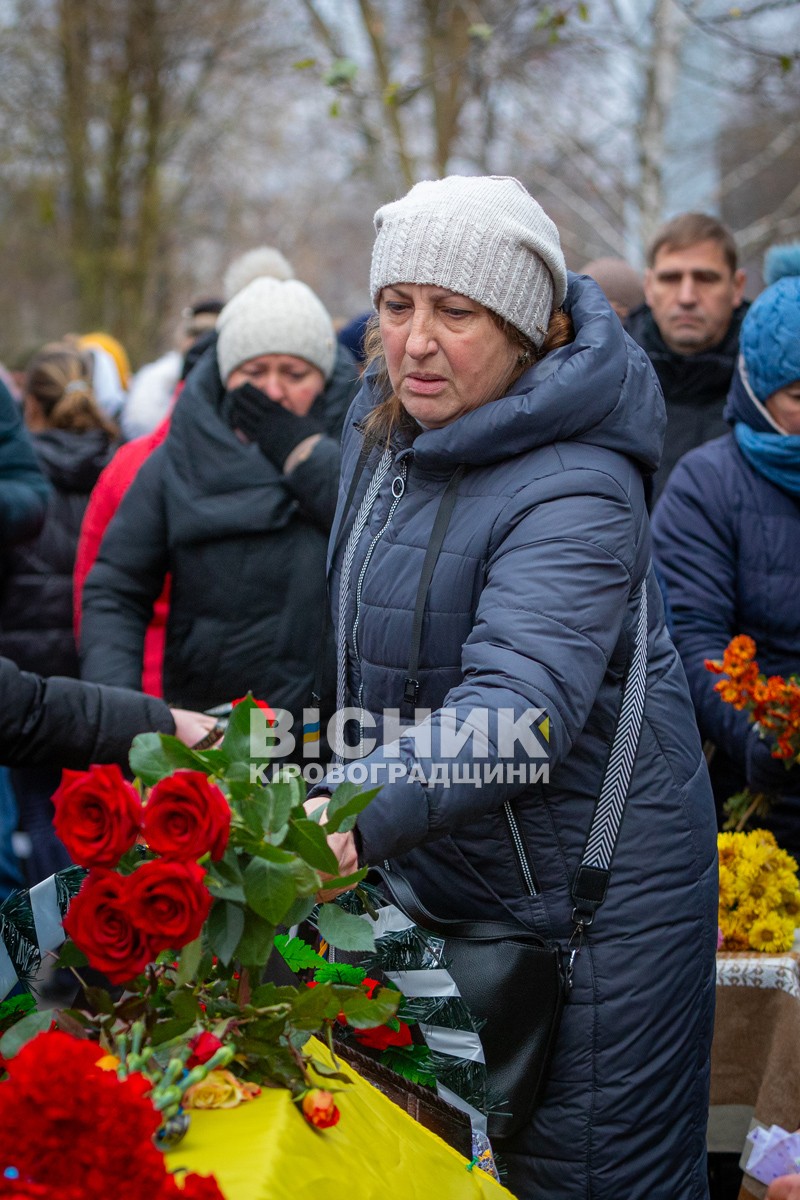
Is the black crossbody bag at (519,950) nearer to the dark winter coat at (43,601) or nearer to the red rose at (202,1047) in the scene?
the red rose at (202,1047)

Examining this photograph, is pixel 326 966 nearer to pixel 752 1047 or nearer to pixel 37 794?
pixel 752 1047

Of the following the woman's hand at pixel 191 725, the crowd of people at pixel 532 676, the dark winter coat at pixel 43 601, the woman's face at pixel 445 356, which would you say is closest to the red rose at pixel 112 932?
the crowd of people at pixel 532 676

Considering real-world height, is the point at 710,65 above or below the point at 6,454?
above

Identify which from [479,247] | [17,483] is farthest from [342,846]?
[17,483]

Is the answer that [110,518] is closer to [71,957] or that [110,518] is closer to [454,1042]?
[454,1042]

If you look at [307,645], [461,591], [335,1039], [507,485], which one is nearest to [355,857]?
[335,1039]

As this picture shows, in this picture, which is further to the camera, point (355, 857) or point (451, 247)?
point (451, 247)

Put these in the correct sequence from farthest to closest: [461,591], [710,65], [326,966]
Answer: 1. [710,65]
2. [461,591]
3. [326,966]

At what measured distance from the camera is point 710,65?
1253 cm

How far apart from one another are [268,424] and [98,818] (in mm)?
2403

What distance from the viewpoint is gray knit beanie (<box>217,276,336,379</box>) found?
381cm

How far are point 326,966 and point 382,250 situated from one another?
1.13m

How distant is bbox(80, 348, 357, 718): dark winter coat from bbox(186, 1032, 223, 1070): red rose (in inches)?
83.6

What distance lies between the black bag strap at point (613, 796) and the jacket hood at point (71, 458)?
351cm
